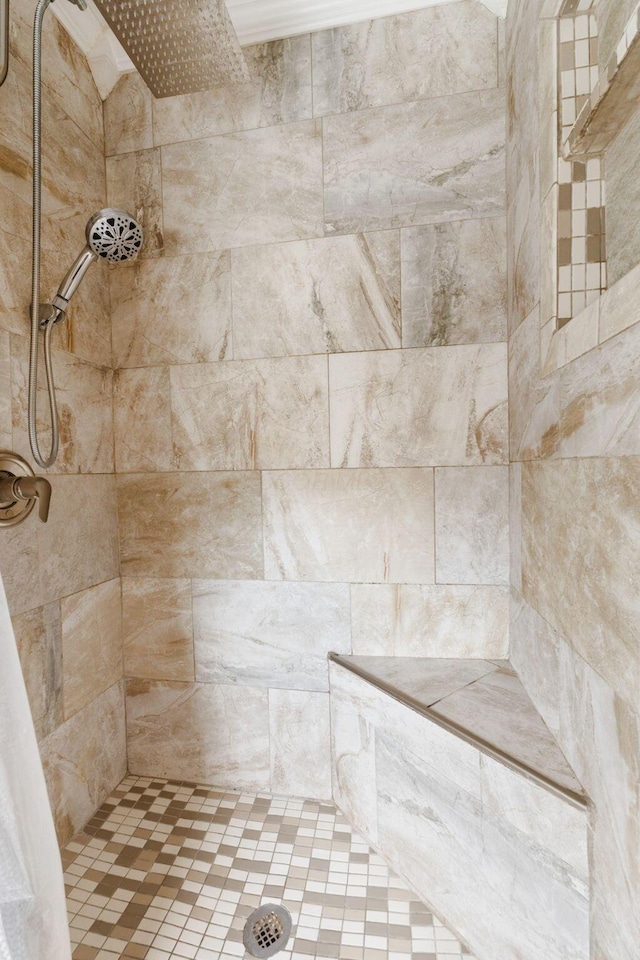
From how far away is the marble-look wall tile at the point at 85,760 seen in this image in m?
1.25

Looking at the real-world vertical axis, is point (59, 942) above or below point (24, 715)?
below

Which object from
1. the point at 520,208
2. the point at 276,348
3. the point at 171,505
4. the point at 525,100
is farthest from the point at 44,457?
the point at 525,100

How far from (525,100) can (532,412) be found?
734 millimetres

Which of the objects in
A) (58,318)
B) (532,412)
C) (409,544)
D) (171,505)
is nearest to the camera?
(532,412)

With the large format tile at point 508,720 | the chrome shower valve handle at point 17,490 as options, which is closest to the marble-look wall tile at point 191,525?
the chrome shower valve handle at point 17,490

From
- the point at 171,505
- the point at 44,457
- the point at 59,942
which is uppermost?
the point at 44,457

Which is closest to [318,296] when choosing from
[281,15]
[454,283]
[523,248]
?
[454,283]

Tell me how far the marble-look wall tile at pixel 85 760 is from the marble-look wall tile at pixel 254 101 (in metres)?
1.78

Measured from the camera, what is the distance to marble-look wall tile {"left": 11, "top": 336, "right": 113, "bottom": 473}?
3.87ft

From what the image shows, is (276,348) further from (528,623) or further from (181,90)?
(528,623)

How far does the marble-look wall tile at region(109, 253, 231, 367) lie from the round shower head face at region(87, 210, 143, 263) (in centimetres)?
25

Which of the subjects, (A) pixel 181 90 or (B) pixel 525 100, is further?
(A) pixel 181 90

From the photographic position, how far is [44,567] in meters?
1.22

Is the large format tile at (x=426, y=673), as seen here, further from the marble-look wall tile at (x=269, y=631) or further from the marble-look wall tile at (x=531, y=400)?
the marble-look wall tile at (x=531, y=400)
